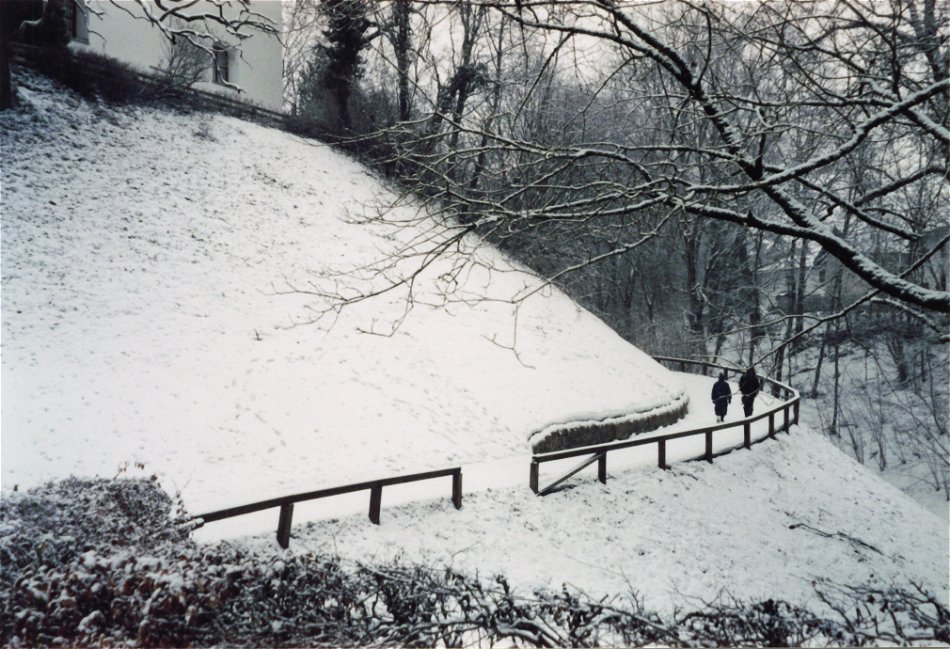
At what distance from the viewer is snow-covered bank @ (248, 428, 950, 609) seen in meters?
8.22

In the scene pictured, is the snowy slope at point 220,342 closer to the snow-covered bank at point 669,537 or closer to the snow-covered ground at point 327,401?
the snow-covered ground at point 327,401

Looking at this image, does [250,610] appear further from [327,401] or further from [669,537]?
[327,401]

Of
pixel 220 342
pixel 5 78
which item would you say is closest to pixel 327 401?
pixel 220 342

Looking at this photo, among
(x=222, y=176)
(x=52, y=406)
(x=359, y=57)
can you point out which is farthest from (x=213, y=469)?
(x=359, y=57)

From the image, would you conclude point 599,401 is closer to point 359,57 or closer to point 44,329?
point 44,329

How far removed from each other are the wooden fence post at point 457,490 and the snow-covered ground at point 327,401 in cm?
13

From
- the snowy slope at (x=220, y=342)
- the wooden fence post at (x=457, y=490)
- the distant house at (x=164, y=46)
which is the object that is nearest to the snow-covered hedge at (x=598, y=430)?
the snowy slope at (x=220, y=342)

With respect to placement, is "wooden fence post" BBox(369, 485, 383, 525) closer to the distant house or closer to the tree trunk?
the distant house

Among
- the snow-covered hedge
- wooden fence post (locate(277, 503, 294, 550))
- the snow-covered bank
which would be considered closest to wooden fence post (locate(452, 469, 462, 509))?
the snow-covered bank

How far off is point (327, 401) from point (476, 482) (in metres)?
4.08

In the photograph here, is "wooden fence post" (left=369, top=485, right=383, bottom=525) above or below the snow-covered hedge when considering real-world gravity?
above

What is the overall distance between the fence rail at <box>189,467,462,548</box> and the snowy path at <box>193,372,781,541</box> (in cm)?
24

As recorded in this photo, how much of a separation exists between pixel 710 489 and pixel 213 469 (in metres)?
10.2

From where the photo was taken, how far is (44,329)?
39.3 ft
